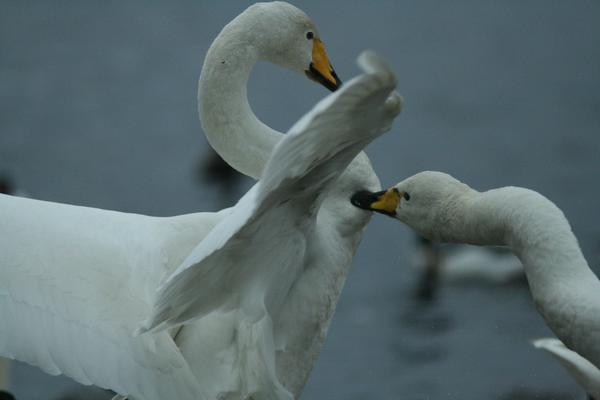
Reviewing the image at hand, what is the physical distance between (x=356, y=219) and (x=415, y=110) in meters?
8.68

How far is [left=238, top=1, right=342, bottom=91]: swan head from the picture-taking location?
18.3ft

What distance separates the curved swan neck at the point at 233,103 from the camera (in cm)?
551

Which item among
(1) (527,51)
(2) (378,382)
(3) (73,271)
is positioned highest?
(3) (73,271)

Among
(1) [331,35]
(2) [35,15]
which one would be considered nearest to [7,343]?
(1) [331,35]

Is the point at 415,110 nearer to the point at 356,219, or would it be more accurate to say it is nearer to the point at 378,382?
the point at 378,382

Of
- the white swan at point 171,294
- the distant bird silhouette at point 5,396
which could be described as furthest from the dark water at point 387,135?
the white swan at point 171,294

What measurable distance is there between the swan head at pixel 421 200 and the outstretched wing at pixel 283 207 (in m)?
0.59

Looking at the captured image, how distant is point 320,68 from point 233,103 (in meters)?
0.47

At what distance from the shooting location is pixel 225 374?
202 inches

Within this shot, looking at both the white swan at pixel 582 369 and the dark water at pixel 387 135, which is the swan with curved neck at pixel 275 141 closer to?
the white swan at pixel 582 369

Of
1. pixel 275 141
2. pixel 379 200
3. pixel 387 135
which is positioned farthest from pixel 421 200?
pixel 387 135

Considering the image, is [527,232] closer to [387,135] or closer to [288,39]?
[288,39]

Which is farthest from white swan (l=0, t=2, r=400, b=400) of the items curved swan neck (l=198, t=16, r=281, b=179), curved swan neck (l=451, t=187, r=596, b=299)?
curved swan neck (l=451, t=187, r=596, b=299)

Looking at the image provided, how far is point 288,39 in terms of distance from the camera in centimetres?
568
